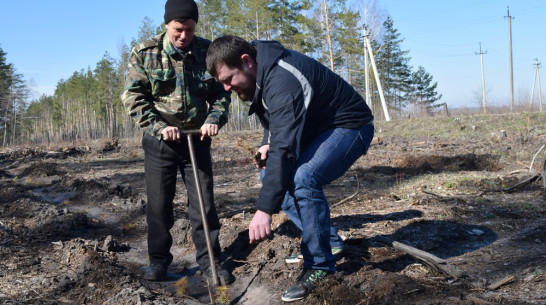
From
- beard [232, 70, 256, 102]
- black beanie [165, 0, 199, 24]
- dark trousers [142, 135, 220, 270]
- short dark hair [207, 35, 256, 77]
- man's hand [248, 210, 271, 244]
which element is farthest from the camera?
dark trousers [142, 135, 220, 270]

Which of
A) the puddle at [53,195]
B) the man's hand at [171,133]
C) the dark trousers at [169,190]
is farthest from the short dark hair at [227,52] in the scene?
the puddle at [53,195]

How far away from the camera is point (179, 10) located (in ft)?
12.1

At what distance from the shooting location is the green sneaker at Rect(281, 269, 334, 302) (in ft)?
10.5

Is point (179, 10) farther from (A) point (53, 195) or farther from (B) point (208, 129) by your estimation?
(A) point (53, 195)

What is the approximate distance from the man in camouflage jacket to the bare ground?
454 mm

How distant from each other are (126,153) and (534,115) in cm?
1719

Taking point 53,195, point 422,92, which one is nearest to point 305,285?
point 53,195

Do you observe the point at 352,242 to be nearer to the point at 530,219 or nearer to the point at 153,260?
the point at 153,260

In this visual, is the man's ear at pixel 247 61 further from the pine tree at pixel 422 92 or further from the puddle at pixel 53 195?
the pine tree at pixel 422 92

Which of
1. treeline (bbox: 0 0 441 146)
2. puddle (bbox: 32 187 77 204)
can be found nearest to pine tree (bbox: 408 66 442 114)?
treeline (bbox: 0 0 441 146)

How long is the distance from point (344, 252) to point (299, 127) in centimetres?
145

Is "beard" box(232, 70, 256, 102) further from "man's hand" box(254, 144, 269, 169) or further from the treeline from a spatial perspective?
the treeline

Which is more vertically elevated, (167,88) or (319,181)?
(167,88)

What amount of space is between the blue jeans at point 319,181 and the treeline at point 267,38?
30.0 metres
